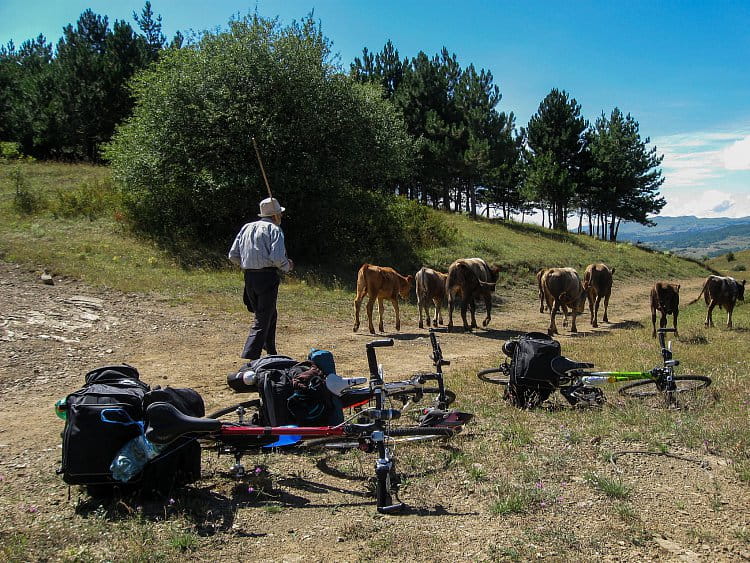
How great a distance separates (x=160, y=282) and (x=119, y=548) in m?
12.4

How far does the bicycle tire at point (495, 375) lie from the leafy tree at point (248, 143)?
13.2m

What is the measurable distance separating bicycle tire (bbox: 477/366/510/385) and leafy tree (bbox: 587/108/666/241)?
44696 mm

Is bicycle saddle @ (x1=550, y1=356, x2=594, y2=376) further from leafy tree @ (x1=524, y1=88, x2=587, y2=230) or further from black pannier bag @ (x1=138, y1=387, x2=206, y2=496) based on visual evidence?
leafy tree @ (x1=524, y1=88, x2=587, y2=230)

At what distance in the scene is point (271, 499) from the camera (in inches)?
182

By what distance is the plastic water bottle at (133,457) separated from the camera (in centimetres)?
417

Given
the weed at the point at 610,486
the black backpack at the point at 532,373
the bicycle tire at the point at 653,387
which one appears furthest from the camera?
the bicycle tire at the point at 653,387

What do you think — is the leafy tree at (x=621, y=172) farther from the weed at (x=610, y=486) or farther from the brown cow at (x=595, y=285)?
the weed at (x=610, y=486)

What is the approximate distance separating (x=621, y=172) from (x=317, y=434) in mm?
51278

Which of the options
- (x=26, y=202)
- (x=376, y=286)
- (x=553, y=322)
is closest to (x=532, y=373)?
(x=376, y=286)

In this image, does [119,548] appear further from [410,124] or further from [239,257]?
[410,124]

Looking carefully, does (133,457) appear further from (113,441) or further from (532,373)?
(532,373)

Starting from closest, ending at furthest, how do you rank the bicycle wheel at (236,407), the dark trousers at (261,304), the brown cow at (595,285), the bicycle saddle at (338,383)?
the bicycle saddle at (338,383), the bicycle wheel at (236,407), the dark trousers at (261,304), the brown cow at (595,285)

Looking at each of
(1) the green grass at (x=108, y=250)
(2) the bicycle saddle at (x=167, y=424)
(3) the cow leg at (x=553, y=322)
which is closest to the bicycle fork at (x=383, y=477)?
(2) the bicycle saddle at (x=167, y=424)

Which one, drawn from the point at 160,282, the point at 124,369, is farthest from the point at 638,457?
the point at 160,282
